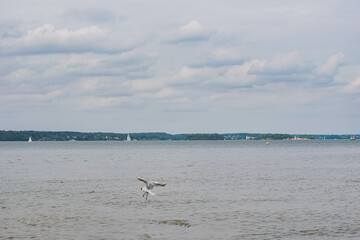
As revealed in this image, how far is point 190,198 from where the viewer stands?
106ft

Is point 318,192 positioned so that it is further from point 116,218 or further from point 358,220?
point 116,218

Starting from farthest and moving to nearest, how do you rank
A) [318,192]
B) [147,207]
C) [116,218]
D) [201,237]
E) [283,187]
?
[283,187] → [318,192] → [147,207] → [116,218] → [201,237]

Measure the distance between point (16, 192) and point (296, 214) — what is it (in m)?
20.8

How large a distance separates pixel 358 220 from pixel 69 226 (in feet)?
45.2

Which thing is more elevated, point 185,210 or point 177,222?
point 185,210

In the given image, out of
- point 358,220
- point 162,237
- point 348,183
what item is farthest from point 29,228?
point 348,183

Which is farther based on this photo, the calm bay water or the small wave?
the small wave

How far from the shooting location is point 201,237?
20.9 meters

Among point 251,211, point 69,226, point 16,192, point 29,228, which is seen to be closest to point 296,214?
point 251,211

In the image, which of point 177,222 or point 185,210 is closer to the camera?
point 177,222

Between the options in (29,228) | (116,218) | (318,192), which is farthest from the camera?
(318,192)

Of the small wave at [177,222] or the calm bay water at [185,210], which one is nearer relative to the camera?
the calm bay water at [185,210]

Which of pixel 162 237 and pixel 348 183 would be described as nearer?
pixel 162 237

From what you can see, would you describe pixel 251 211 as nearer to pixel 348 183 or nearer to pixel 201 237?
pixel 201 237
